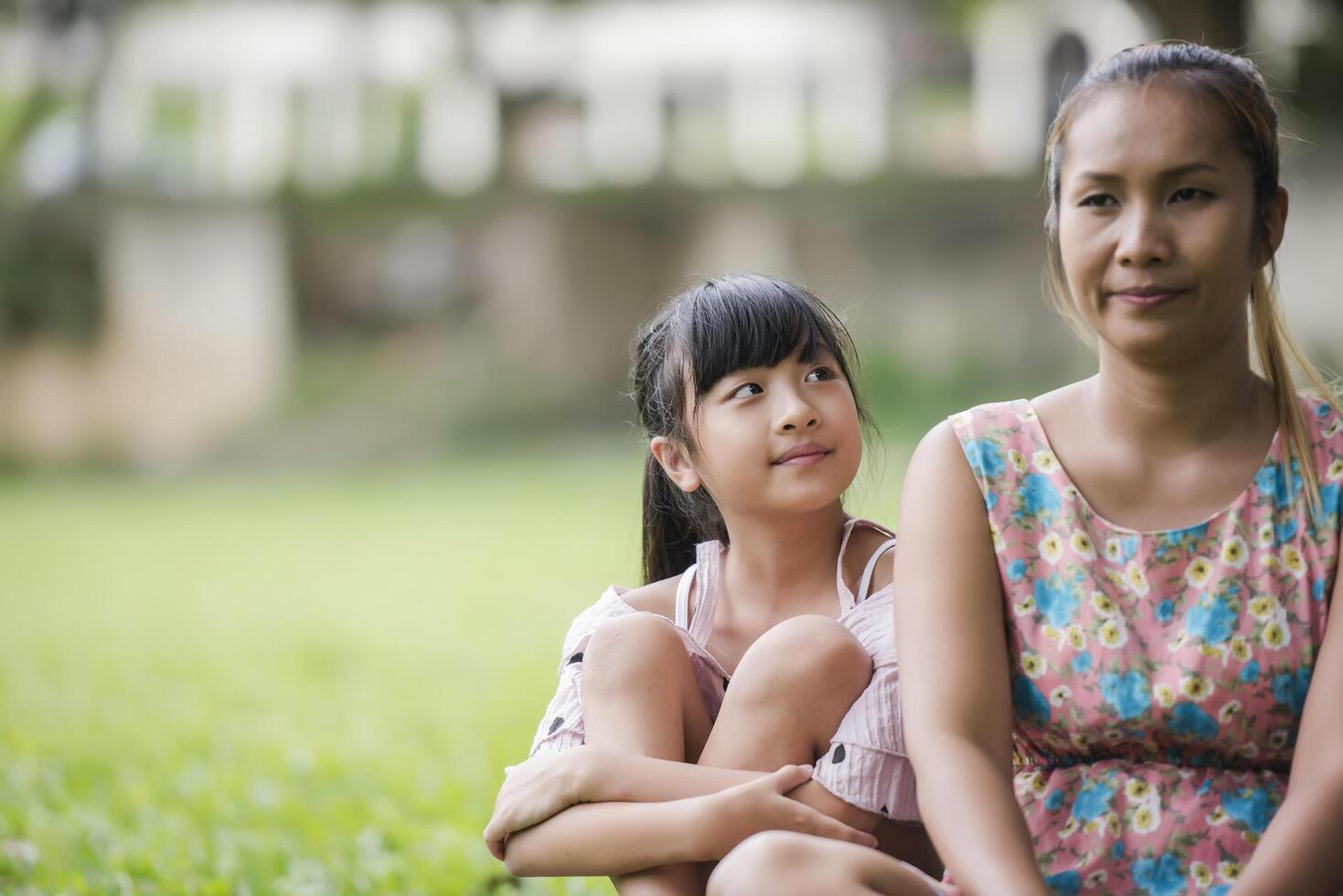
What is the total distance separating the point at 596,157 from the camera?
1531cm

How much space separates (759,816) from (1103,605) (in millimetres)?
530

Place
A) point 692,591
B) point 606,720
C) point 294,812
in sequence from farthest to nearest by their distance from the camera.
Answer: point 294,812, point 692,591, point 606,720

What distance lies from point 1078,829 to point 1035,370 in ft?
39.4

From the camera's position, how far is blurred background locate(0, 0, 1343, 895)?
12.5 meters

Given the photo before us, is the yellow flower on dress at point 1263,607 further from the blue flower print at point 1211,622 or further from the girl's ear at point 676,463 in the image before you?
the girl's ear at point 676,463

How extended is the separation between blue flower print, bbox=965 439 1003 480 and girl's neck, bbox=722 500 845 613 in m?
0.41

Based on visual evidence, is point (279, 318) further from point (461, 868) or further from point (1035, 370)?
point (461, 868)

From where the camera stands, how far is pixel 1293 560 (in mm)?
1939

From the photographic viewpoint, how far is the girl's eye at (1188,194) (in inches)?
75.3

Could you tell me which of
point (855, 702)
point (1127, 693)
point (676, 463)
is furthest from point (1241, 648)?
point (676, 463)

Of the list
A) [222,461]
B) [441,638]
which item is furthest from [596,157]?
[441,638]

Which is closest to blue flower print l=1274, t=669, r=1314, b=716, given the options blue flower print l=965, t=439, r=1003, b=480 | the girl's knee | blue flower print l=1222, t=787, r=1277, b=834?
blue flower print l=1222, t=787, r=1277, b=834

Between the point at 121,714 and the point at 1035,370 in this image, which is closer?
the point at 121,714

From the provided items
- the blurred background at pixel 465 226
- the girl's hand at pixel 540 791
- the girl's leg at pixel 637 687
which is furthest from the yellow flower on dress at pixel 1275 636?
the blurred background at pixel 465 226
